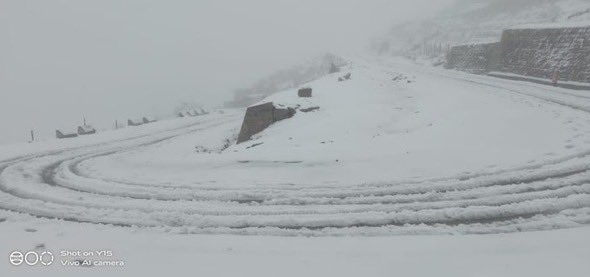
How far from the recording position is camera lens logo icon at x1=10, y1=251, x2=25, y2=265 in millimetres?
5906

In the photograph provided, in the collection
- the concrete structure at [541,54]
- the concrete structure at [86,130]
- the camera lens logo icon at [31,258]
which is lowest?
the concrete structure at [86,130]

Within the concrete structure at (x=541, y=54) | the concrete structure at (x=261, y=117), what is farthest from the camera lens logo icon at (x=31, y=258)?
the concrete structure at (x=541, y=54)

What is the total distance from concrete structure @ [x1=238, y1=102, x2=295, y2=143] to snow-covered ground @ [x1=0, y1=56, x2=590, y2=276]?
53.5 inches

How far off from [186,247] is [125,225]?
1.78 meters

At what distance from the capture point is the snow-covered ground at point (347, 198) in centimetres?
558

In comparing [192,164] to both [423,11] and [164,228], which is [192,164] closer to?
[164,228]

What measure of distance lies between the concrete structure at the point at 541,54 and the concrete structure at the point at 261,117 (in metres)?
13.8

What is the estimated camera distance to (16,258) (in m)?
6.04

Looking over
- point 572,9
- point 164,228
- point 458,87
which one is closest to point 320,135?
point 164,228

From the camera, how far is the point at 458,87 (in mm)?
21781

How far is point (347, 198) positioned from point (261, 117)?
1045 cm

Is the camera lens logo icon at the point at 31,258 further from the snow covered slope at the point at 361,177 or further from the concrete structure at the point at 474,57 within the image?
the concrete structure at the point at 474,57

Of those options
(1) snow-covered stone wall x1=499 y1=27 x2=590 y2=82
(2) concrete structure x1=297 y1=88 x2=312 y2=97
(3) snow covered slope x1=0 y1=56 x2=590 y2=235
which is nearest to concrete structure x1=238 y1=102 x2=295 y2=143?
(3) snow covered slope x1=0 y1=56 x2=590 y2=235

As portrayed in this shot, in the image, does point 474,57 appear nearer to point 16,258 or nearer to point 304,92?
point 304,92
